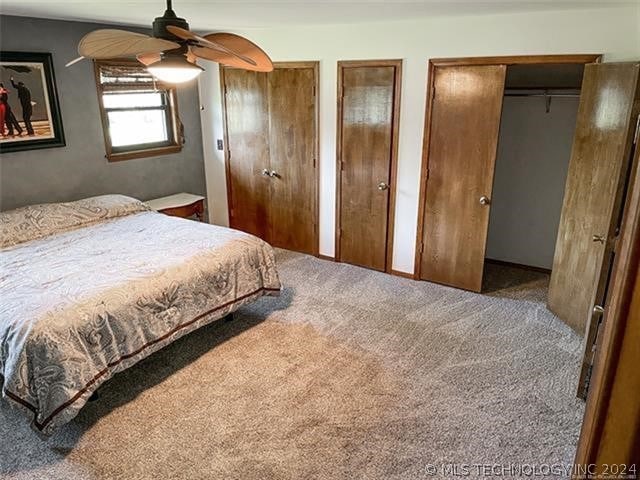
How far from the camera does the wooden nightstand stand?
449cm

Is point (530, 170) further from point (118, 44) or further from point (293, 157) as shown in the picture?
point (118, 44)

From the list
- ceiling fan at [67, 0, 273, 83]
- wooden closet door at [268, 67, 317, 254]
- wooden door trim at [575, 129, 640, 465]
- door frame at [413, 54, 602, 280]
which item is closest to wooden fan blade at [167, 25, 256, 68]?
ceiling fan at [67, 0, 273, 83]

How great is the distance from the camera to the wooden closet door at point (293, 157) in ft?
14.4

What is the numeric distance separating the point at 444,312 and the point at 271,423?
177 cm

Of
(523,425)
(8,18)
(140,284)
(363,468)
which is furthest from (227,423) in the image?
(8,18)

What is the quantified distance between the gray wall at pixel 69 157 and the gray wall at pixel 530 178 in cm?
350

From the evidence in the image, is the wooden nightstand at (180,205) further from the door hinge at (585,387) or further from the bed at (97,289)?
the door hinge at (585,387)

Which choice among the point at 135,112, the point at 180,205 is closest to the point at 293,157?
the point at 180,205

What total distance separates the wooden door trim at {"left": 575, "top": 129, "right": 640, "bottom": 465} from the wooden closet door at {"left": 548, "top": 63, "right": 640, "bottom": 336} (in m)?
Result: 2.14

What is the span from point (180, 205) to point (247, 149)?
0.94 metres

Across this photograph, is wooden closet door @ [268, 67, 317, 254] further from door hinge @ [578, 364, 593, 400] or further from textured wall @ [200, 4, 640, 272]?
door hinge @ [578, 364, 593, 400]

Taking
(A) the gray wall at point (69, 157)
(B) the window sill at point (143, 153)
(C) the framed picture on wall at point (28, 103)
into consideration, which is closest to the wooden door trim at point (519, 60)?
(B) the window sill at point (143, 153)

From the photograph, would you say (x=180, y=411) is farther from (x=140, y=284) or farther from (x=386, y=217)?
(x=386, y=217)

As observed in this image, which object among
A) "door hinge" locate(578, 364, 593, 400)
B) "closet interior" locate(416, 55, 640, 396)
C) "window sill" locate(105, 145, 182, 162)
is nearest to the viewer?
"door hinge" locate(578, 364, 593, 400)
